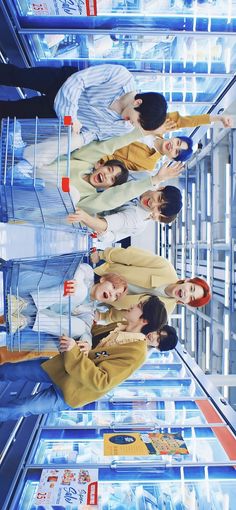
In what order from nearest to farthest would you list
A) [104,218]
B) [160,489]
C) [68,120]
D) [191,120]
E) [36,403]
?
[68,120] < [36,403] < [160,489] < [104,218] < [191,120]

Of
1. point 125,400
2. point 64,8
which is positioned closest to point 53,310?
point 125,400

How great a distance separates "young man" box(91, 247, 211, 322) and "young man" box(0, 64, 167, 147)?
48.0 inches

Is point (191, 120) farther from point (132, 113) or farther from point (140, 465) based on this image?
point (140, 465)

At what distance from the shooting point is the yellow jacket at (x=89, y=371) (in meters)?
2.61

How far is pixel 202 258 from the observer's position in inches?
302

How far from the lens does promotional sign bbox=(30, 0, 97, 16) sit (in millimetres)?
3639

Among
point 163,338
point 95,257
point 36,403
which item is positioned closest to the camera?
point 36,403

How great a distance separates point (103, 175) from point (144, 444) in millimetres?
1740

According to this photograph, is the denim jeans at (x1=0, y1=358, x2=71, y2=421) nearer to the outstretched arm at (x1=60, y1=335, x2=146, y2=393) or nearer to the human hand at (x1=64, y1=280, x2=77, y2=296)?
the outstretched arm at (x1=60, y1=335, x2=146, y2=393)

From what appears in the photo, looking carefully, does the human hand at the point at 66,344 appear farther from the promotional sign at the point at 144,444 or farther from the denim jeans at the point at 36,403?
the promotional sign at the point at 144,444

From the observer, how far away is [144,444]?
130 inches

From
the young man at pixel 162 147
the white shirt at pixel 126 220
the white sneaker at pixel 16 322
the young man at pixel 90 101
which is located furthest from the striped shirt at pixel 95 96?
the white sneaker at pixel 16 322

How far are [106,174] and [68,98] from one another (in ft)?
2.55

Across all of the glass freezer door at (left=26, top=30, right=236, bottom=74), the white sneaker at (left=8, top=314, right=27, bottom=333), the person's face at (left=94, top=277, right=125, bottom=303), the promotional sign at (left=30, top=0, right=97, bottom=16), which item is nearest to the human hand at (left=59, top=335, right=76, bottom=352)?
the white sneaker at (left=8, top=314, right=27, bottom=333)
